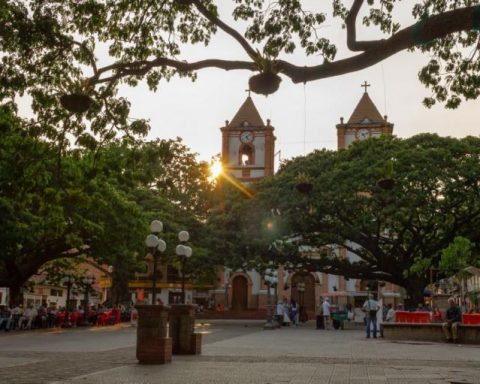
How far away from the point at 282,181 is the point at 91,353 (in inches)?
814

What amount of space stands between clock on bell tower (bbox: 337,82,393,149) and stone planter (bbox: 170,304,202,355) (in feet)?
139

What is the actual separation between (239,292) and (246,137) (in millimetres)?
13615

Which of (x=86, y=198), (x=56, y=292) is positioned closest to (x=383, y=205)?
(x=86, y=198)

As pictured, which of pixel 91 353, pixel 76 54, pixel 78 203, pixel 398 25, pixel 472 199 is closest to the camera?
pixel 398 25

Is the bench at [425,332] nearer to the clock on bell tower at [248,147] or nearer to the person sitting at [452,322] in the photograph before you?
the person sitting at [452,322]

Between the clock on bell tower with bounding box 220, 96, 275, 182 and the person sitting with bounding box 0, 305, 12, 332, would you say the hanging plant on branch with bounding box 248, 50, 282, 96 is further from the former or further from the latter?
the clock on bell tower with bounding box 220, 96, 275, 182

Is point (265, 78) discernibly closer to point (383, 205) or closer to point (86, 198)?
point (86, 198)

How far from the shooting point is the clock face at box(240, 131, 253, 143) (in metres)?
55.8

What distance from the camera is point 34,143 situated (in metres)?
10.2

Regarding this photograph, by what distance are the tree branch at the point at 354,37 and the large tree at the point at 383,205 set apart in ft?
67.8

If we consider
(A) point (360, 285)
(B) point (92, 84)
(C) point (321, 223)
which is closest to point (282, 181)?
(C) point (321, 223)

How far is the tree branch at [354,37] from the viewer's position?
665cm

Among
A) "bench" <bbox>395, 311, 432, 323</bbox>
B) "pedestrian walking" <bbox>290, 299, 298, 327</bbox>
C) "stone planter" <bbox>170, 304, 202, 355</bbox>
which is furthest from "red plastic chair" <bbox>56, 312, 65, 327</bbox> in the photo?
"stone planter" <bbox>170, 304, 202, 355</bbox>

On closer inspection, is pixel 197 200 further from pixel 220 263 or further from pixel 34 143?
pixel 34 143
